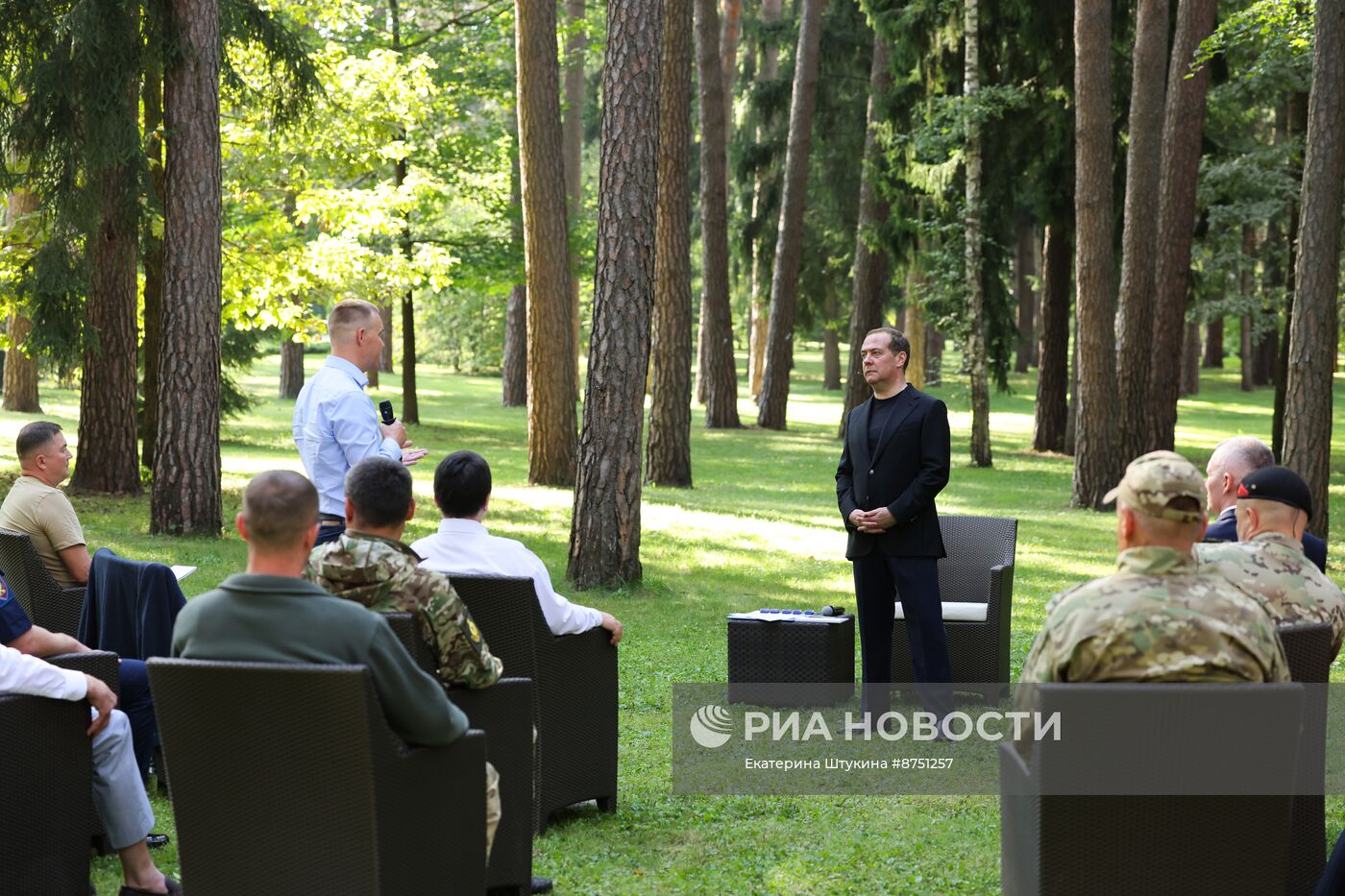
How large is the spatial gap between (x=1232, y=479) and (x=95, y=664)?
399 centimetres

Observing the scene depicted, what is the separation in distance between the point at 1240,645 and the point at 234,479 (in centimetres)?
1571

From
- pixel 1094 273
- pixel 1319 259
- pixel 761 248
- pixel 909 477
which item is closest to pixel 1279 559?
pixel 909 477

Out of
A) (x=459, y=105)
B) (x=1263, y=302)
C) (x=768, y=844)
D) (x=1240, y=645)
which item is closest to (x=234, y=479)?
(x=459, y=105)

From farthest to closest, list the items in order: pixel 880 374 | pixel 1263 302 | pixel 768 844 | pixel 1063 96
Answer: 1. pixel 1263 302
2. pixel 1063 96
3. pixel 880 374
4. pixel 768 844

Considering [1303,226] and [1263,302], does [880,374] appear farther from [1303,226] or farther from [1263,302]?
[1263,302]

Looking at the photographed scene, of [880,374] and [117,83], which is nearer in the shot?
[880,374]

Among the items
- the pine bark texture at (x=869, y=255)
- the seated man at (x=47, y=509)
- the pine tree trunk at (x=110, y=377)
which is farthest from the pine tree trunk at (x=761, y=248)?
the seated man at (x=47, y=509)

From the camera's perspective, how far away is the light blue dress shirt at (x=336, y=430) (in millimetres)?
6523

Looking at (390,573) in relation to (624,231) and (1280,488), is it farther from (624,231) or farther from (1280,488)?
(624,231)

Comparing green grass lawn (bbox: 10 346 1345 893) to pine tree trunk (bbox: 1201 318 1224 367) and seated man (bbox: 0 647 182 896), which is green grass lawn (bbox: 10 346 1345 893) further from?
pine tree trunk (bbox: 1201 318 1224 367)

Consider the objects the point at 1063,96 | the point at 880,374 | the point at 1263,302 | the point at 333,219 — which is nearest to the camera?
the point at 880,374

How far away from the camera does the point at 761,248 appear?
107ft

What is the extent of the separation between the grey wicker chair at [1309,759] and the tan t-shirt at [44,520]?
4.62 m

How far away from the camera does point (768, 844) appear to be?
17.1ft
